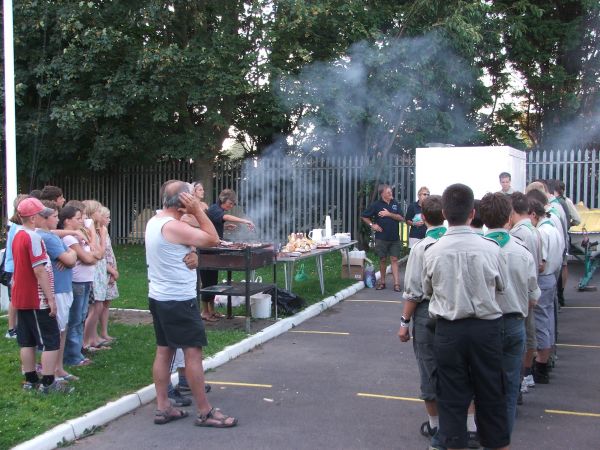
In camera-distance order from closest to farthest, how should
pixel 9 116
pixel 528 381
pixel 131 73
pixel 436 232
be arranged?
pixel 436 232 → pixel 528 381 → pixel 9 116 → pixel 131 73

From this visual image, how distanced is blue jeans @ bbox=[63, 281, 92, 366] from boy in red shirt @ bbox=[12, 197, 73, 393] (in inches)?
27.6

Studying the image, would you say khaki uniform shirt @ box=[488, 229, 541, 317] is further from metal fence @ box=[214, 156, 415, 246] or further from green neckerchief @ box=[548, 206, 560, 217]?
metal fence @ box=[214, 156, 415, 246]

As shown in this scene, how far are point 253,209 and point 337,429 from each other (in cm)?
1244

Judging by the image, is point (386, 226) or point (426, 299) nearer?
point (426, 299)

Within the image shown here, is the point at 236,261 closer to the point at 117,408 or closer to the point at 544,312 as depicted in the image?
the point at 117,408

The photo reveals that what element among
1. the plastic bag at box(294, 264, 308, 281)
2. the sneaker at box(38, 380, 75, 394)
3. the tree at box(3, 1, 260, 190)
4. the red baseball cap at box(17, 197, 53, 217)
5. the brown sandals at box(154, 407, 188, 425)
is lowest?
the brown sandals at box(154, 407, 188, 425)

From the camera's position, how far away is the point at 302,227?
53.9 ft

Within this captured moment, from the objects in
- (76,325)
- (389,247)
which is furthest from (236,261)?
(389,247)

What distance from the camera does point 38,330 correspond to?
16.7 feet

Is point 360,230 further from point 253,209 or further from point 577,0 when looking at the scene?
point 577,0

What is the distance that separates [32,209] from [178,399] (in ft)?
6.39

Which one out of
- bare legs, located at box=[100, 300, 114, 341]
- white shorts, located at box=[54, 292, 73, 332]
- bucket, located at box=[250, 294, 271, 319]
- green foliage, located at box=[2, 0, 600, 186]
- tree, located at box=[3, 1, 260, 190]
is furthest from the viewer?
green foliage, located at box=[2, 0, 600, 186]

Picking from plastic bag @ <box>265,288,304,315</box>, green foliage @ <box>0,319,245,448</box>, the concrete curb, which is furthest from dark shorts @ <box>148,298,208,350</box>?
plastic bag @ <box>265,288,304,315</box>

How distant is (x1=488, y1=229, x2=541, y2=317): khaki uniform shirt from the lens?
12.7ft
